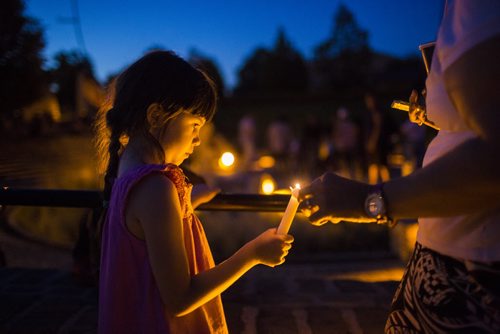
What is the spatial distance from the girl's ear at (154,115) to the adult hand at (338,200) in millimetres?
521

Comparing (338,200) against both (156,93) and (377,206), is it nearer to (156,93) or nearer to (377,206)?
(377,206)

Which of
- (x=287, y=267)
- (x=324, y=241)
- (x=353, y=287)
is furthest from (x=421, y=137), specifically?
(x=353, y=287)

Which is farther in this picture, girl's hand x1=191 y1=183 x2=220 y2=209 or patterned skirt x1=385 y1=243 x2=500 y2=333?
girl's hand x1=191 y1=183 x2=220 y2=209

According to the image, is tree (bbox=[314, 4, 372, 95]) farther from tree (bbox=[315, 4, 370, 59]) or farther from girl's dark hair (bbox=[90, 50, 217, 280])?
girl's dark hair (bbox=[90, 50, 217, 280])

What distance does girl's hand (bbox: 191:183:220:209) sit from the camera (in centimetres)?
168

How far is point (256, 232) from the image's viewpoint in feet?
18.8

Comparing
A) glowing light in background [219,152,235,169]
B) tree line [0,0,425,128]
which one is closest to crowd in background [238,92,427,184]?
glowing light in background [219,152,235,169]

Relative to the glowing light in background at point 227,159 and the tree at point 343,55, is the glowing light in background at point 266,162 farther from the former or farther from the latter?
the tree at point 343,55

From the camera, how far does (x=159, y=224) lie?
107cm

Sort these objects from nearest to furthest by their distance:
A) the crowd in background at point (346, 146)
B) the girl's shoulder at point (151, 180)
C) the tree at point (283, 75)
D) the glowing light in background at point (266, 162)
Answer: the girl's shoulder at point (151, 180) → the crowd in background at point (346, 146) → the glowing light in background at point (266, 162) → the tree at point (283, 75)

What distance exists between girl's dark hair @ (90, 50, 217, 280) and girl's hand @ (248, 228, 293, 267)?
1.26 feet

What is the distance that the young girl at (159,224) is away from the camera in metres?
1.09

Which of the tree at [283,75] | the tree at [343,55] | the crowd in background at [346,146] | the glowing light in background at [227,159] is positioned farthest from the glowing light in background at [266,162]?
the tree at [343,55]

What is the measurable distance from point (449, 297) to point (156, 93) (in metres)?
0.88
